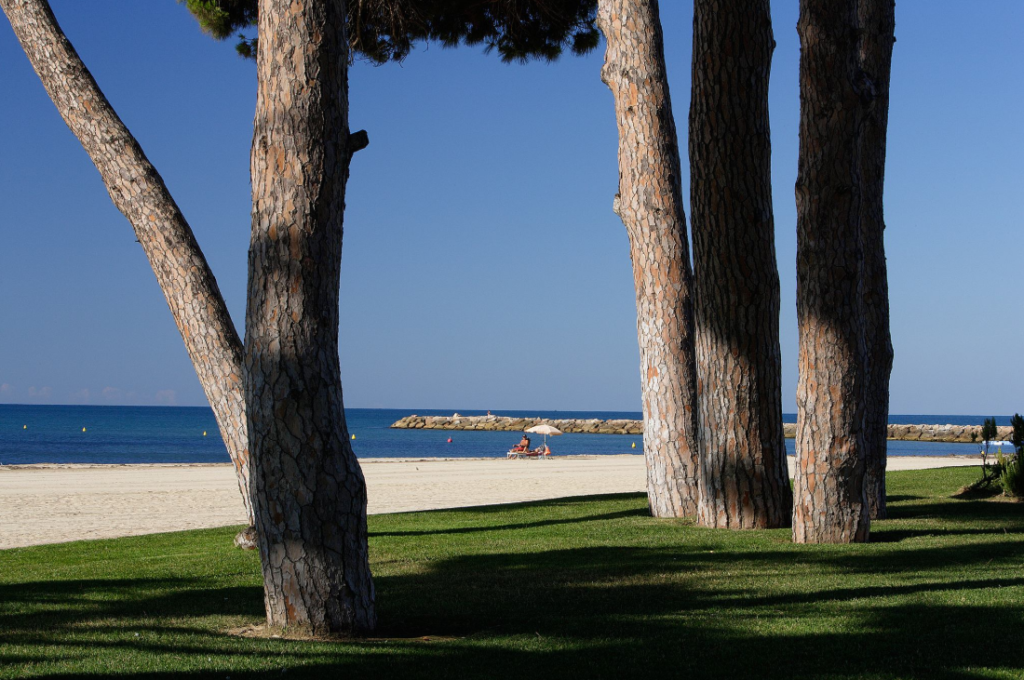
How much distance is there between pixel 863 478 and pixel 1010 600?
239 centimetres

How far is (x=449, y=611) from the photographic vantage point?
512 cm

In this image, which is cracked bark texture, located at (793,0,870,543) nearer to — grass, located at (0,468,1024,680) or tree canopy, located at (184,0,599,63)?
grass, located at (0,468,1024,680)

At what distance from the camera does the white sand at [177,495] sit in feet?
40.6

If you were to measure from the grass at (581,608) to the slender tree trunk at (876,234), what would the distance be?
1.34 meters

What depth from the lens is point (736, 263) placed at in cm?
811

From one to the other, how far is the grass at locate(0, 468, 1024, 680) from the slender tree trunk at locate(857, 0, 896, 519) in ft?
4.40

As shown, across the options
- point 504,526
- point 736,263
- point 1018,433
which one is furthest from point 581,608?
point 1018,433

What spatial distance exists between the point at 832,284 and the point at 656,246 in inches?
101

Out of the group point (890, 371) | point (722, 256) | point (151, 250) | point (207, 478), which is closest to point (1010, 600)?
point (722, 256)

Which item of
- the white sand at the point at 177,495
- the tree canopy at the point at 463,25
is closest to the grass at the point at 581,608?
the white sand at the point at 177,495

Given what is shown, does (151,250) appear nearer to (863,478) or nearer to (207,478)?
(863,478)

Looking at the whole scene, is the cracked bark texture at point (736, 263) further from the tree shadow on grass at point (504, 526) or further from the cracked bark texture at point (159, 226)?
the cracked bark texture at point (159, 226)

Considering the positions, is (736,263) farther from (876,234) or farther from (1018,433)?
(1018,433)

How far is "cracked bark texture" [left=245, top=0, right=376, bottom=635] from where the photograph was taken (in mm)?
4590
